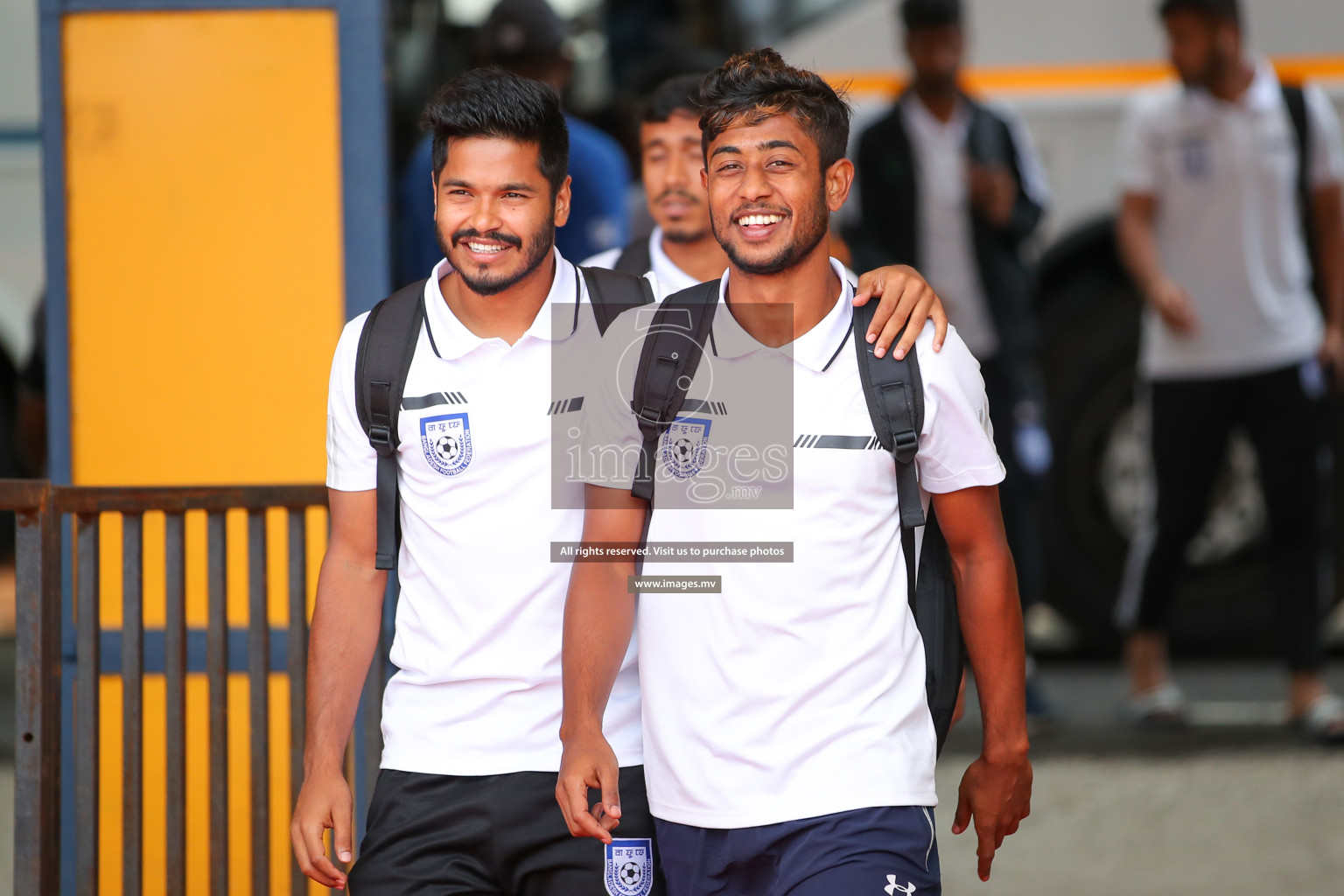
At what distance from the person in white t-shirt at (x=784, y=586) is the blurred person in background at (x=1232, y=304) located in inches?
111

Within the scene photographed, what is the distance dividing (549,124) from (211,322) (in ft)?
4.20

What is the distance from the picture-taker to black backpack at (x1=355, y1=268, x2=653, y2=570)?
2307 mm

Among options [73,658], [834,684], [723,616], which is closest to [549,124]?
[723,616]

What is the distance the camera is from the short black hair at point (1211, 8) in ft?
15.1

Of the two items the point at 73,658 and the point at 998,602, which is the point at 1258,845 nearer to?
the point at 998,602

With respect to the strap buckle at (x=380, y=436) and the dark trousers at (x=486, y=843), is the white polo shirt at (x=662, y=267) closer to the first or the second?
the strap buckle at (x=380, y=436)

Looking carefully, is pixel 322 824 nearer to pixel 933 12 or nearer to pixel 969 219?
pixel 969 219

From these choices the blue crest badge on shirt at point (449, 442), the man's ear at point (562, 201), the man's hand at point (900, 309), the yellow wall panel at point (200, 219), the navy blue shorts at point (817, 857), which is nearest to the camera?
the navy blue shorts at point (817, 857)

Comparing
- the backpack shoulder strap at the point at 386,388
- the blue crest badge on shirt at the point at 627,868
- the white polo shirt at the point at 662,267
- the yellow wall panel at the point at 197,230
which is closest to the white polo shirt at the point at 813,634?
the blue crest badge on shirt at the point at 627,868

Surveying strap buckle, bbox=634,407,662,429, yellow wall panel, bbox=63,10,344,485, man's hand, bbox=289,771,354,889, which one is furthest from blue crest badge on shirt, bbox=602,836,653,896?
yellow wall panel, bbox=63,10,344,485

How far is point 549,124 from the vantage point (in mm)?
2365

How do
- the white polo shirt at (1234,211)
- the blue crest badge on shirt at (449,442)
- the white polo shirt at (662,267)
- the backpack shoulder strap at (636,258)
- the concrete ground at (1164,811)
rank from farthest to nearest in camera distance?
the white polo shirt at (1234,211) → the concrete ground at (1164,811) → the backpack shoulder strap at (636,258) → the white polo shirt at (662,267) → the blue crest badge on shirt at (449,442)

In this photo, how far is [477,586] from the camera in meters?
2.29

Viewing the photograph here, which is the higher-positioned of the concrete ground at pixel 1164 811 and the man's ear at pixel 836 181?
the man's ear at pixel 836 181
